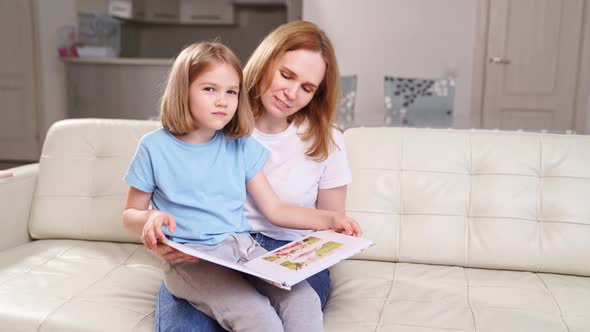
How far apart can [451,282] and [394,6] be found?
4.38 meters

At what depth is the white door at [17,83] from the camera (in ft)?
17.4

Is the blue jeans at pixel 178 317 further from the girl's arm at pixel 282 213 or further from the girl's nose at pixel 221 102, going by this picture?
the girl's nose at pixel 221 102

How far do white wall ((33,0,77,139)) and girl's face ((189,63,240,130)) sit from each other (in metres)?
4.64

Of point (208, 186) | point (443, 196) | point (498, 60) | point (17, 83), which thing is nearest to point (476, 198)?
point (443, 196)

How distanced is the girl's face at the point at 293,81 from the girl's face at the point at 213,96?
18 cm

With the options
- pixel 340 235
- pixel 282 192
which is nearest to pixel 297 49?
pixel 282 192

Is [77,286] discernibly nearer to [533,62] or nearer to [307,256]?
[307,256]

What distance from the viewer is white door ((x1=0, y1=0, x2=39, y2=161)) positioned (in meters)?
5.31

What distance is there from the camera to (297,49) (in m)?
1.43

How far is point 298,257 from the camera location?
119 centimetres

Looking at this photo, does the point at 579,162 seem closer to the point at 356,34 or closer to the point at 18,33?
the point at 356,34

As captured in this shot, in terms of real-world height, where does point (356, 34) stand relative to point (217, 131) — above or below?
above

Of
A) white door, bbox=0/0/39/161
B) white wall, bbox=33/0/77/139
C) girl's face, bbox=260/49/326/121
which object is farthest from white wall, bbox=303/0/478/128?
girl's face, bbox=260/49/326/121

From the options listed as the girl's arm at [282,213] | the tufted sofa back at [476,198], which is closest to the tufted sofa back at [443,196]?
the tufted sofa back at [476,198]
